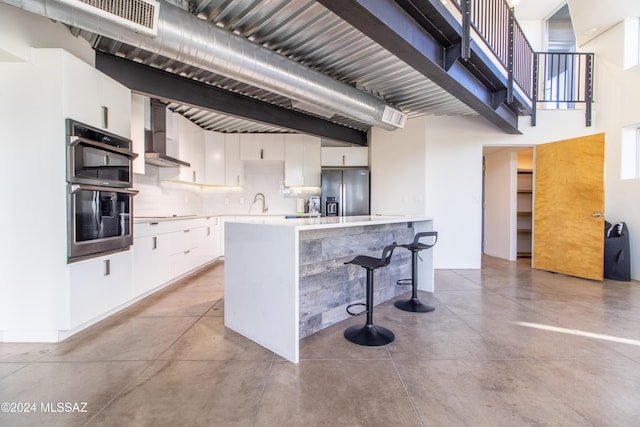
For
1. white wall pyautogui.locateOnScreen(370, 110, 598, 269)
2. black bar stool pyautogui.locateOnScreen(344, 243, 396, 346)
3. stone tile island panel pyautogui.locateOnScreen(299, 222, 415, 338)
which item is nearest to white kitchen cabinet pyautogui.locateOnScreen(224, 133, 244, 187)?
white wall pyautogui.locateOnScreen(370, 110, 598, 269)

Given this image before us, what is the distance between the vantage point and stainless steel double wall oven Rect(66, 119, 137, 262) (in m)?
2.22

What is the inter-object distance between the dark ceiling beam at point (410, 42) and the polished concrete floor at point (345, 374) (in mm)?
2381

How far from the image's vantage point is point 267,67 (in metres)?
2.58

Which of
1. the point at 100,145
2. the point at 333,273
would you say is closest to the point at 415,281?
the point at 333,273

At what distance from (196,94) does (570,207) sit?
5656 millimetres

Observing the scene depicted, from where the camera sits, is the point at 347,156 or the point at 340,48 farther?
the point at 347,156

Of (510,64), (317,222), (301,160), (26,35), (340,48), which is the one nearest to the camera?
(26,35)

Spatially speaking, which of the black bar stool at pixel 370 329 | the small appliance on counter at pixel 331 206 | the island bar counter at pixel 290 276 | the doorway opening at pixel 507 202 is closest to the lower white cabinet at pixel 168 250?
the island bar counter at pixel 290 276

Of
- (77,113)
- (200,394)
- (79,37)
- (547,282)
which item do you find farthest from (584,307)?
(79,37)

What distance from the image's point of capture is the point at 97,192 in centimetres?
245

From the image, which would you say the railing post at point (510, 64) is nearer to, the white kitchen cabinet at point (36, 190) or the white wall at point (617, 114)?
the white wall at point (617, 114)

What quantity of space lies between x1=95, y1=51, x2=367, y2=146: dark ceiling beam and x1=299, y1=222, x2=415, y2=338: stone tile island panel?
2.21 meters

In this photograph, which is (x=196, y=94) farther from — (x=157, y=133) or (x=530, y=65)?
(x=530, y=65)

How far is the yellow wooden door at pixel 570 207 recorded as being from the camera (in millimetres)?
4098
